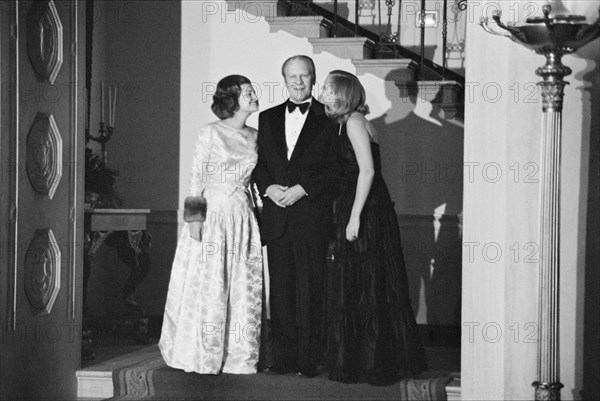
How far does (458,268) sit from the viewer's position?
22.8 feet

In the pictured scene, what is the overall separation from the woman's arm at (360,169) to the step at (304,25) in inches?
69.8

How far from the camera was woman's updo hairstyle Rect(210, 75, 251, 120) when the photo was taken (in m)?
5.42

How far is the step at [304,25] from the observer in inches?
268

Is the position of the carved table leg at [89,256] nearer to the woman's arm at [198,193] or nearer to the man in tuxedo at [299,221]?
the woman's arm at [198,193]

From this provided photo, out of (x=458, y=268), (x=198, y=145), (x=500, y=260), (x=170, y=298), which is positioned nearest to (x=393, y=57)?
(x=458, y=268)

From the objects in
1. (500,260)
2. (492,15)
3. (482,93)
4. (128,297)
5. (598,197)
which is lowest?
(128,297)

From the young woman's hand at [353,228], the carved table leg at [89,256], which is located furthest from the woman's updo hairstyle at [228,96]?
the carved table leg at [89,256]

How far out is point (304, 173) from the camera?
527 cm

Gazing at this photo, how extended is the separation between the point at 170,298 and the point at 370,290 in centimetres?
110

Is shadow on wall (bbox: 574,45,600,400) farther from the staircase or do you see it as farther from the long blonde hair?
the staircase

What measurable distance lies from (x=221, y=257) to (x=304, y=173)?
62 cm

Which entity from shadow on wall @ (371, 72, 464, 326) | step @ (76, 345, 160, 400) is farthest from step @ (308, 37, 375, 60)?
step @ (76, 345, 160, 400)

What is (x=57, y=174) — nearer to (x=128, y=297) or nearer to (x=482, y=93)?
(x=128, y=297)

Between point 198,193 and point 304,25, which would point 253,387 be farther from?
point 304,25
